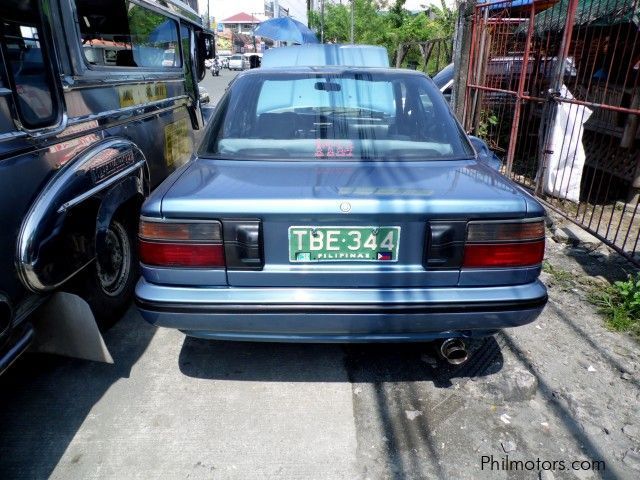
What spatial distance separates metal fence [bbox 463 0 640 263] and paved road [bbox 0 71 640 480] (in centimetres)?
179

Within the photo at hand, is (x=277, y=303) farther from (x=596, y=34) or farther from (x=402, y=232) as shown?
(x=596, y=34)

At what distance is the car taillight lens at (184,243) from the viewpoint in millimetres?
2012

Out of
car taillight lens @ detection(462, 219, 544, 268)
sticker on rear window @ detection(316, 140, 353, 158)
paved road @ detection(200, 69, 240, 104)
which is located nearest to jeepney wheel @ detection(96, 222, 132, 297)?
sticker on rear window @ detection(316, 140, 353, 158)

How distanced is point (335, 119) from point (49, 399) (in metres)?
2.14

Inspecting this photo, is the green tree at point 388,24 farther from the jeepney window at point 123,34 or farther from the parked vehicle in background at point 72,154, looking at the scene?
the parked vehicle in background at point 72,154

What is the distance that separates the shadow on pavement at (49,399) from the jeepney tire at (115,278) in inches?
6.6

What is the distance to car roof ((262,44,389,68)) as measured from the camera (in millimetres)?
7000

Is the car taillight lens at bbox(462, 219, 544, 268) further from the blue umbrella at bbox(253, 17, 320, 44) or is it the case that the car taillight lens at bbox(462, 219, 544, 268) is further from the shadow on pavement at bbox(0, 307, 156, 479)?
the blue umbrella at bbox(253, 17, 320, 44)

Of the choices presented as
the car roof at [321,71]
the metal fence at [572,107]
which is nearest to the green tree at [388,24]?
the metal fence at [572,107]

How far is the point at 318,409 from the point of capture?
2398 mm

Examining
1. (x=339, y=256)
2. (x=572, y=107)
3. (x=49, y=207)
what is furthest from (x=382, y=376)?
(x=572, y=107)

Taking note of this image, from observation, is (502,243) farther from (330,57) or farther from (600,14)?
(330,57)

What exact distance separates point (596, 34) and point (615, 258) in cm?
438

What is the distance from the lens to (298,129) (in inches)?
106
